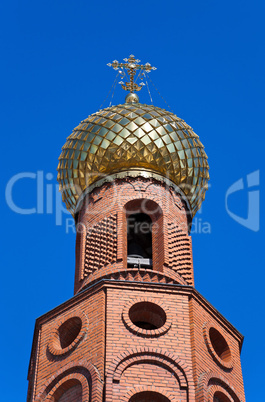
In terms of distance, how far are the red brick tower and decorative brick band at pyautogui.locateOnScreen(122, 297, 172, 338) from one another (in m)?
0.02

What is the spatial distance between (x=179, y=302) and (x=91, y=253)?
10.1 feet

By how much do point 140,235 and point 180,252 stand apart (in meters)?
1.57

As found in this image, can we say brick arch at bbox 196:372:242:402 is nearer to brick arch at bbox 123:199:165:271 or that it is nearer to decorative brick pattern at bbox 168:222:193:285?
decorative brick pattern at bbox 168:222:193:285

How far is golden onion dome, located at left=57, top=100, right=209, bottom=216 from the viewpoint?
25016 mm

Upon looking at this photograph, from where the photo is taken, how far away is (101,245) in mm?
23547

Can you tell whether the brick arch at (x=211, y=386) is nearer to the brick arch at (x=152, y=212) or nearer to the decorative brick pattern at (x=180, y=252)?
the decorative brick pattern at (x=180, y=252)

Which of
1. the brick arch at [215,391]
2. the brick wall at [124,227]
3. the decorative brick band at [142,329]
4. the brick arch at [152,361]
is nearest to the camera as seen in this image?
the brick arch at [152,361]

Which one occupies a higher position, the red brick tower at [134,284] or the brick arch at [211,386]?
the red brick tower at [134,284]

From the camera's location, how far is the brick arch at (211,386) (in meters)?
19.7

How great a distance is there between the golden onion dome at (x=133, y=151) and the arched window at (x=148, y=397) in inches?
264

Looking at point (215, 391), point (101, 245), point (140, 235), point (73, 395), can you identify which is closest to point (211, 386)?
point (215, 391)

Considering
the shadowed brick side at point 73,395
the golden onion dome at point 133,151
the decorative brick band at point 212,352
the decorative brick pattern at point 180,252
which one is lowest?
the shadowed brick side at point 73,395

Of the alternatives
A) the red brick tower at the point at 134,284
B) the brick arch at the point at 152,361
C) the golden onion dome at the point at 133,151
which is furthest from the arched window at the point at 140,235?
the brick arch at the point at 152,361

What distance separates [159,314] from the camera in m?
21.3
